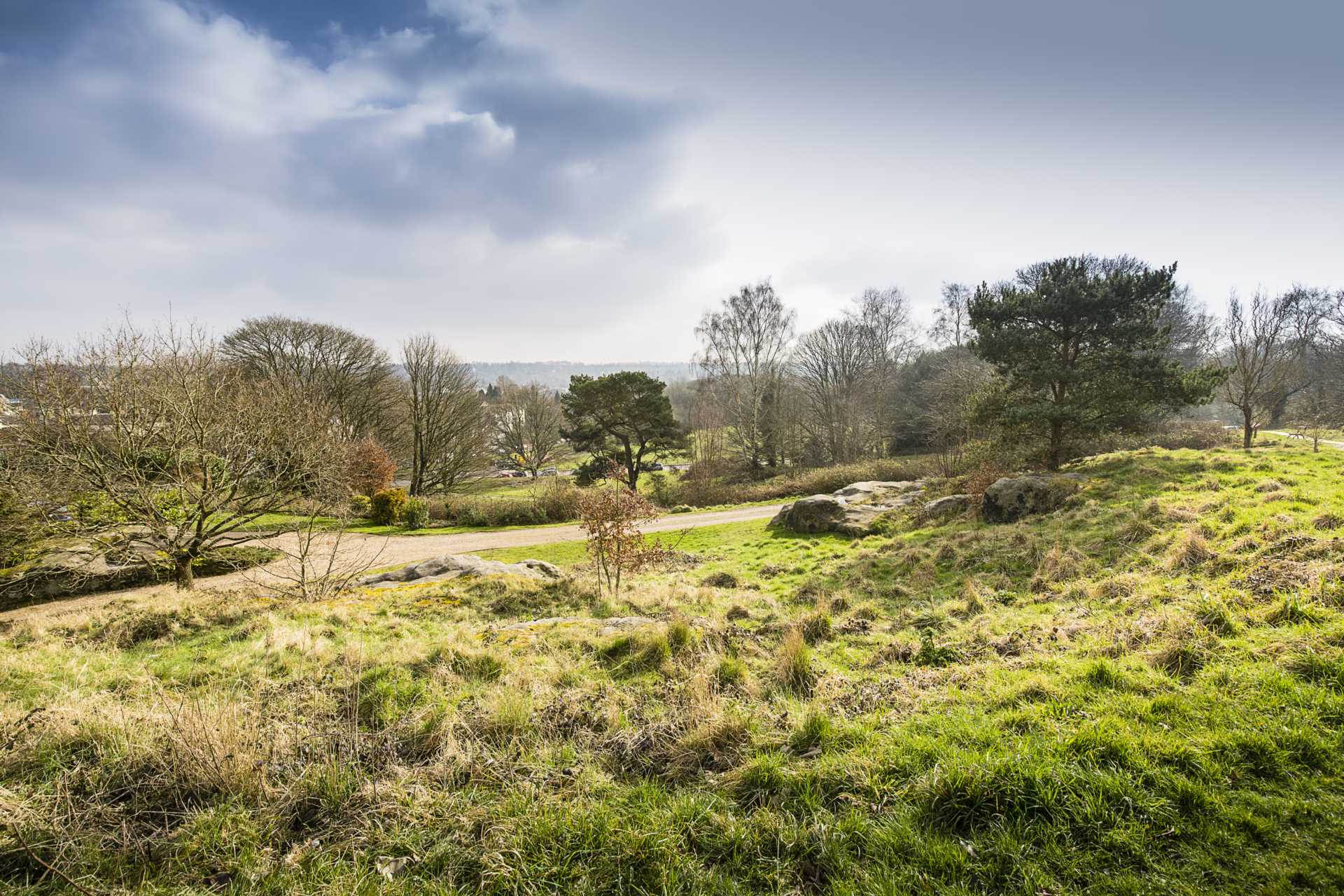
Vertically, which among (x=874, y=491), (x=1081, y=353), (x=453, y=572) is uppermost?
(x=1081, y=353)

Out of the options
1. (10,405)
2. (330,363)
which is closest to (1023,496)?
(10,405)

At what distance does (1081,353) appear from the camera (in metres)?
18.0

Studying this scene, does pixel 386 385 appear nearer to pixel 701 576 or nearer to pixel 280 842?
pixel 701 576

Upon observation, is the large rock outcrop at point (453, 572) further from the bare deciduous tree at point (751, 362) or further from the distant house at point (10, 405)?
the bare deciduous tree at point (751, 362)

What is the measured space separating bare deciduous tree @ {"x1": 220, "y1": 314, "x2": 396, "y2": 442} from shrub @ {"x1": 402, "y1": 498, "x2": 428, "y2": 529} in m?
9.35

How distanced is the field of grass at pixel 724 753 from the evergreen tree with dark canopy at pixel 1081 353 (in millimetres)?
11449

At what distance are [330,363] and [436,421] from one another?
718 cm

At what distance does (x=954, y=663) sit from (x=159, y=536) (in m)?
15.4

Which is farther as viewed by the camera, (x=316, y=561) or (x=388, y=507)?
(x=388, y=507)

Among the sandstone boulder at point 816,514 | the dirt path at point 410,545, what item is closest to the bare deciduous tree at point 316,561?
the dirt path at point 410,545

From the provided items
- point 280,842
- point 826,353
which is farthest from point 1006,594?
point 826,353

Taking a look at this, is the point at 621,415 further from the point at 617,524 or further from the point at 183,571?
the point at 183,571

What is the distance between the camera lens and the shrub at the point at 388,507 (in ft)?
75.8

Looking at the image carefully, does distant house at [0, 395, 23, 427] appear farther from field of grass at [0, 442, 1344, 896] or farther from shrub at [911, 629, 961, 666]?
shrub at [911, 629, 961, 666]
